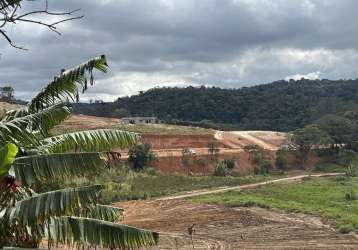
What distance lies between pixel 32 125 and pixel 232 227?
18269 millimetres

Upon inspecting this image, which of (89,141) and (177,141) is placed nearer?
(89,141)

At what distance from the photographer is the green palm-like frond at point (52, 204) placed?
566 centimetres

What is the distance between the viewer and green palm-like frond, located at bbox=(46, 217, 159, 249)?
6297 mm

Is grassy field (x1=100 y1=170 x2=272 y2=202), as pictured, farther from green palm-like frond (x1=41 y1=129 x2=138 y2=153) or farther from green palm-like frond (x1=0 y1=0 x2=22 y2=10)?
green palm-like frond (x1=0 y1=0 x2=22 y2=10)

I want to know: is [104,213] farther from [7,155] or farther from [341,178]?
[341,178]

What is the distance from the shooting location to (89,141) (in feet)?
26.1

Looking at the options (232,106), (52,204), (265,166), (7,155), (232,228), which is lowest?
Result: (232,228)

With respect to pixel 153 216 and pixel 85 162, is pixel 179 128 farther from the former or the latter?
pixel 85 162

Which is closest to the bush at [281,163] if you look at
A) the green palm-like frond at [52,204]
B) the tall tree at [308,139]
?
the tall tree at [308,139]

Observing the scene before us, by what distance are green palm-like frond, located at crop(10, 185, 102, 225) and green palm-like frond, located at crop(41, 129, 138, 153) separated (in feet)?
6.86

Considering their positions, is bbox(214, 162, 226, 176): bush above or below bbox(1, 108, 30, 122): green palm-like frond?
below

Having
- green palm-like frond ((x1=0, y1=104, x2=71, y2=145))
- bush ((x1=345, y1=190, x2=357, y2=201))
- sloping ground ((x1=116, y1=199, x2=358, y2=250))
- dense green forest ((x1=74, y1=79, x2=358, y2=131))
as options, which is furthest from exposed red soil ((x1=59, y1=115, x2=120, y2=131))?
green palm-like frond ((x1=0, y1=104, x2=71, y2=145))

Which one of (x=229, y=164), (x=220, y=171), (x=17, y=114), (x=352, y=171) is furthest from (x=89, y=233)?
(x=229, y=164)

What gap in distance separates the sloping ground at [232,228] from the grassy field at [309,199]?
39.4 inches
